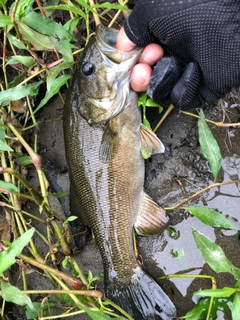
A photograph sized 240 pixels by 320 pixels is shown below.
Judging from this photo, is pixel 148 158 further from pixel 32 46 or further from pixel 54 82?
pixel 32 46

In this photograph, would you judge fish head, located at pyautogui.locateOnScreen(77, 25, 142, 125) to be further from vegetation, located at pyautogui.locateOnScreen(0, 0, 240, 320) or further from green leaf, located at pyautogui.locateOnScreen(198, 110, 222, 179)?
green leaf, located at pyautogui.locateOnScreen(198, 110, 222, 179)

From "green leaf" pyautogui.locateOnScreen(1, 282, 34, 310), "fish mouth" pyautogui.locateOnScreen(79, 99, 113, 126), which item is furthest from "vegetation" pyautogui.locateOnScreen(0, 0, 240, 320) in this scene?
"fish mouth" pyautogui.locateOnScreen(79, 99, 113, 126)

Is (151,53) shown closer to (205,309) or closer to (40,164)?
(40,164)

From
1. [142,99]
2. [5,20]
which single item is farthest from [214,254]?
[5,20]

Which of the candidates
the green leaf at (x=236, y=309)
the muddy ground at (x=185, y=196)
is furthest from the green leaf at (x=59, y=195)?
the green leaf at (x=236, y=309)

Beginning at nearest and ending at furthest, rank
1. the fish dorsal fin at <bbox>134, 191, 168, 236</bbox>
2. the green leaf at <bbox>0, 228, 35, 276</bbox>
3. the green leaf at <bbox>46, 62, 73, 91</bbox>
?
the green leaf at <bbox>0, 228, 35, 276</bbox> → the green leaf at <bbox>46, 62, 73, 91</bbox> → the fish dorsal fin at <bbox>134, 191, 168, 236</bbox>

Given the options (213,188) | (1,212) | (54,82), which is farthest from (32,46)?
(213,188)

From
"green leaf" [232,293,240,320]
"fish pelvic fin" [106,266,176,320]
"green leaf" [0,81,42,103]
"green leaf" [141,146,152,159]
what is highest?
"green leaf" [0,81,42,103]
